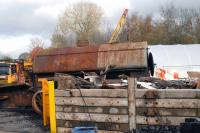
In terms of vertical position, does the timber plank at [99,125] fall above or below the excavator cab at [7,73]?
below

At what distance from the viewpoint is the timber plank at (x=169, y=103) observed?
8.27m

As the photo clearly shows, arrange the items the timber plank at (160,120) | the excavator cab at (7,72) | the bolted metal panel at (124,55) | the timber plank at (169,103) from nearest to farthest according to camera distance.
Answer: the timber plank at (169,103)
the timber plank at (160,120)
the bolted metal panel at (124,55)
the excavator cab at (7,72)

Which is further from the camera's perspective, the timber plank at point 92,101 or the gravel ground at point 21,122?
the gravel ground at point 21,122

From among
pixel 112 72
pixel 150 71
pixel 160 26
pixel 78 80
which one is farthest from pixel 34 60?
pixel 160 26

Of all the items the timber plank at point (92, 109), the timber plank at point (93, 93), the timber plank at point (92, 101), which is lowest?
the timber plank at point (92, 109)

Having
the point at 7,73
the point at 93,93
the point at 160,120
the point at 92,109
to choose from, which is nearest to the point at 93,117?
the point at 92,109

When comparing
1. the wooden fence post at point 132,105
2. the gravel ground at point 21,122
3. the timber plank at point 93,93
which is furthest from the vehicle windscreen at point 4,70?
the wooden fence post at point 132,105

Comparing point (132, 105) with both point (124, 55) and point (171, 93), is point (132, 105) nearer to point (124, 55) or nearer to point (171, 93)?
point (171, 93)

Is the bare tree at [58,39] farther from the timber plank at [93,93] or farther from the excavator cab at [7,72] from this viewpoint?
the timber plank at [93,93]

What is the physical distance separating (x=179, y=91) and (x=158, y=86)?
174cm

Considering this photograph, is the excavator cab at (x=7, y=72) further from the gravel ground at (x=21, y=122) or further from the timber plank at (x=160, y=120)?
the timber plank at (x=160, y=120)

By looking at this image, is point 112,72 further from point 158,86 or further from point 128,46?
point 158,86

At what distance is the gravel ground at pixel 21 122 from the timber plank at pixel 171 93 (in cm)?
304

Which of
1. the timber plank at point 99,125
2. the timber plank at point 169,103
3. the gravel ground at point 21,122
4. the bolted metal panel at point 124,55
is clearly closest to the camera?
the timber plank at point 169,103
